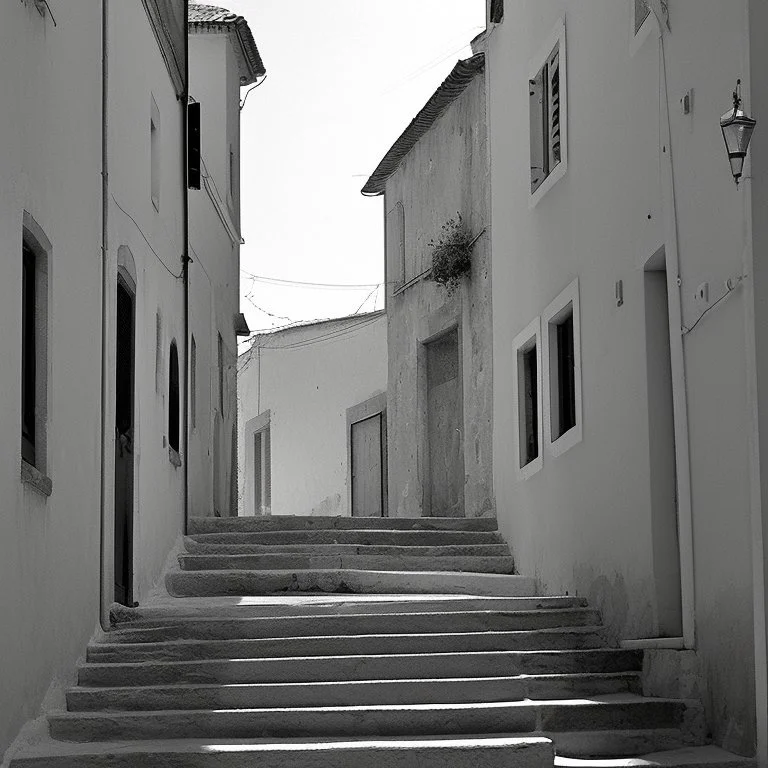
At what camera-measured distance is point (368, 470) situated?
78.8 feet

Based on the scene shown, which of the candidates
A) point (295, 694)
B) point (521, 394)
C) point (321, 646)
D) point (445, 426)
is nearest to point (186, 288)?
point (521, 394)

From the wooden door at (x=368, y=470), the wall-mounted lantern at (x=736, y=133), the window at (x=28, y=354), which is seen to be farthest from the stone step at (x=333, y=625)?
the wooden door at (x=368, y=470)

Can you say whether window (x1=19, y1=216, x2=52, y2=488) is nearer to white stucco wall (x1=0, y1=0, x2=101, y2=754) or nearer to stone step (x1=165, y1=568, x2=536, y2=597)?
white stucco wall (x1=0, y1=0, x2=101, y2=754)

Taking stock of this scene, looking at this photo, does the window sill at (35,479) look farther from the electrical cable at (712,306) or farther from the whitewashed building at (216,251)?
the whitewashed building at (216,251)

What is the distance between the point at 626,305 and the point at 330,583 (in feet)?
12.2

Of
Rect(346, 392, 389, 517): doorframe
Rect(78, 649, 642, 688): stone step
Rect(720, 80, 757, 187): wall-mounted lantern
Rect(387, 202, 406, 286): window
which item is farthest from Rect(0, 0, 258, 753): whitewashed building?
Rect(346, 392, 389, 517): doorframe

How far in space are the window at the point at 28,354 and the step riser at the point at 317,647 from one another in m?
1.84

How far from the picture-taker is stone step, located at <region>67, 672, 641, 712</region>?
30.7ft

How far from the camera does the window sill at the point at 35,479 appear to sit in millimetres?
8414

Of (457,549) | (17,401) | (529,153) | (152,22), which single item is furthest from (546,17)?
(17,401)

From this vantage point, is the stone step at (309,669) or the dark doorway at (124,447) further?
the dark doorway at (124,447)

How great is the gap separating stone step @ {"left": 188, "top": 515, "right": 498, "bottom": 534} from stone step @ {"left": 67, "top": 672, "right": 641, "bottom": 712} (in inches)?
191

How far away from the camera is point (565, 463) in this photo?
12500mm

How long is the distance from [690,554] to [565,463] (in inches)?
126
